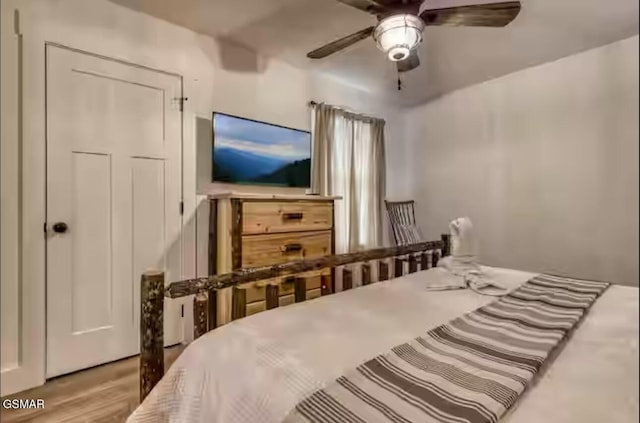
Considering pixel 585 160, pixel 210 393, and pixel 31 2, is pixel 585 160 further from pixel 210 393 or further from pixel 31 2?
pixel 31 2

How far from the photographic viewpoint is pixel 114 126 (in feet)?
2.67

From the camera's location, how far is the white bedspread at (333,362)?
1.58ft

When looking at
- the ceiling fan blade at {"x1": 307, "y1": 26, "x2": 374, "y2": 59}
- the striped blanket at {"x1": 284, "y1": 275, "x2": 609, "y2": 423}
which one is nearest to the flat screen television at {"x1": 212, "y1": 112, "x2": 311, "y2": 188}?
the ceiling fan blade at {"x1": 307, "y1": 26, "x2": 374, "y2": 59}

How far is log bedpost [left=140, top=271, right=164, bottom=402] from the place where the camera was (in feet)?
2.61

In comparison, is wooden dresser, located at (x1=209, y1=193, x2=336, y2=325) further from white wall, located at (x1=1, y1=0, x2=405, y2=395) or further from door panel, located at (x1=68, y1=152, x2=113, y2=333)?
door panel, located at (x1=68, y1=152, x2=113, y2=333)

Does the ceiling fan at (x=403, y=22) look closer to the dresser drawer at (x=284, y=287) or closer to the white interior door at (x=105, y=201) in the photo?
the white interior door at (x=105, y=201)

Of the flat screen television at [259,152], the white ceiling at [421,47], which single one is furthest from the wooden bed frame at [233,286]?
the white ceiling at [421,47]

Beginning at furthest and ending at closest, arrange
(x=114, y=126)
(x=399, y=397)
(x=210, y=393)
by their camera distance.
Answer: (x=114, y=126) < (x=210, y=393) < (x=399, y=397)

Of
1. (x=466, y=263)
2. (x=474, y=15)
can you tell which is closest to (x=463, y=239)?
(x=466, y=263)

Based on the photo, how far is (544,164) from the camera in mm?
900

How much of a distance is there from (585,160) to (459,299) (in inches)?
22.2

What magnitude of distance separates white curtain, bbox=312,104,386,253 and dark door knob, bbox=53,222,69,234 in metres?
0.76

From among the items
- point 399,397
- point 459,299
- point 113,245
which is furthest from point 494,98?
point 113,245

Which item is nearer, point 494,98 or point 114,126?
point 114,126
